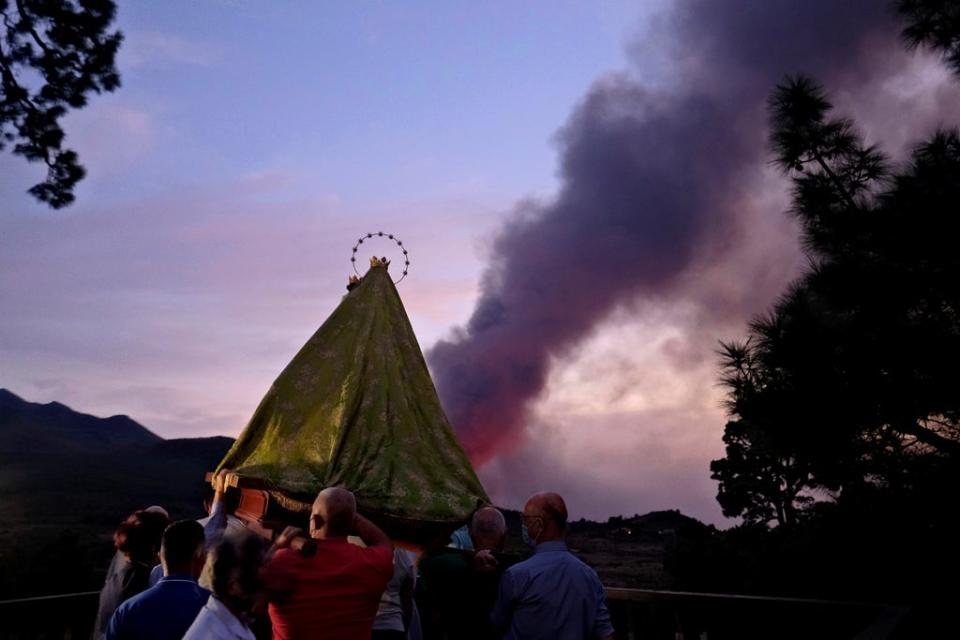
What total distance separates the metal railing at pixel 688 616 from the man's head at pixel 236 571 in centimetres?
289

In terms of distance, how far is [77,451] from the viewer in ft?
150

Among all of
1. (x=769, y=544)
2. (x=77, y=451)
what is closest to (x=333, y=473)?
(x=769, y=544)

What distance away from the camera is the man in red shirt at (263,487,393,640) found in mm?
2953

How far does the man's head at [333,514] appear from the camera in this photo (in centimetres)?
307

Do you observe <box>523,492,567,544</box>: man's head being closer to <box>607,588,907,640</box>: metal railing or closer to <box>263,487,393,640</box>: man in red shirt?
<box>263,487,393,640</box>: man in red shirt

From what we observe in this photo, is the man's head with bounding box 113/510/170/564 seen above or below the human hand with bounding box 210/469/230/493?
below

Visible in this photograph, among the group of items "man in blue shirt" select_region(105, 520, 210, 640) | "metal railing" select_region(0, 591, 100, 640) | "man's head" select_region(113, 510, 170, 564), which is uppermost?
"man's head" select_region(113, 510, 170, 564)

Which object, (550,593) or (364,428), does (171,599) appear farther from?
(364,428)

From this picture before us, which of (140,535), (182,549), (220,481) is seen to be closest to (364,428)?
(220,481)

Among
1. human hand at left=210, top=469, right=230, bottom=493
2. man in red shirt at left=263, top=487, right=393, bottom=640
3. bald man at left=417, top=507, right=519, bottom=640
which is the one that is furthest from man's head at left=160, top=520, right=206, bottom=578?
human hand at left=210, top=469, right=230, bottom=493

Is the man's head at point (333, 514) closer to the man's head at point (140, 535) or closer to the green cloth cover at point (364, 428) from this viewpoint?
the man's head at point (140, 535)

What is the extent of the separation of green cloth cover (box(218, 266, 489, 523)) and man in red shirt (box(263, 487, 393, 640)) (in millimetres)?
1838

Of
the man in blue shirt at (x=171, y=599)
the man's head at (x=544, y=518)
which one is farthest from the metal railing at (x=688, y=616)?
the man in blue shirt at (x=171, y=599)

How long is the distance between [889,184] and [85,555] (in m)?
17.4
